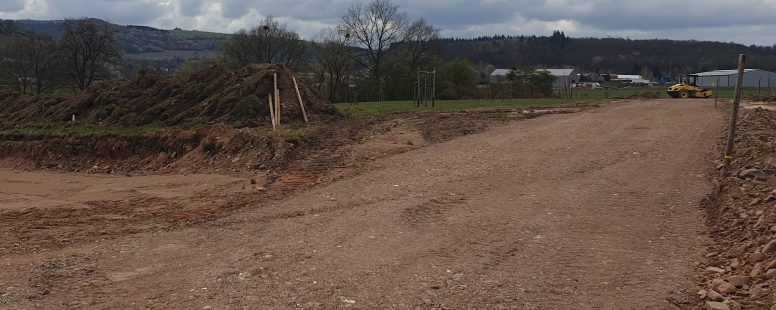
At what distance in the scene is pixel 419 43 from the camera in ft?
210

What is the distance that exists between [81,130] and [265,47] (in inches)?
1665

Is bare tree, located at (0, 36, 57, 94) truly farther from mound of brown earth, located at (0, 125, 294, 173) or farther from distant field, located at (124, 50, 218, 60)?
distant field, located at (124, 50, 218, 60)

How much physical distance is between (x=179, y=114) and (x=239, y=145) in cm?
712

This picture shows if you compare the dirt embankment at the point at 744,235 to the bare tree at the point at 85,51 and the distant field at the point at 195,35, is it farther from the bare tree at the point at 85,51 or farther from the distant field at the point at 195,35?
the distant field at the point at 195,35

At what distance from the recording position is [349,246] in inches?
273

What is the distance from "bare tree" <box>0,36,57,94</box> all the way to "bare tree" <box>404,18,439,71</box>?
101ft

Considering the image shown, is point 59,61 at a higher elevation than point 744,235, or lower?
higher

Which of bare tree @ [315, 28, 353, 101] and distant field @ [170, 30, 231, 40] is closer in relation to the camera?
bare tree @ [315, 28, 353, 101]

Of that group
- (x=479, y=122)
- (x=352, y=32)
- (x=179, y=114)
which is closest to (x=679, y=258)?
(x=479, y=122)

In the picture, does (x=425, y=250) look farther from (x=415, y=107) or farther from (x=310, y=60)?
(x=310, y=60)

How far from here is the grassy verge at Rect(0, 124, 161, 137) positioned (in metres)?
19.7

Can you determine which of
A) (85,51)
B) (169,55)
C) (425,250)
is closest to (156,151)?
(425,250)

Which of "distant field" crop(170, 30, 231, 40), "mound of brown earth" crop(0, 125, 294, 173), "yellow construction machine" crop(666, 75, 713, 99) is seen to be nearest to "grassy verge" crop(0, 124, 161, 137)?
"mound of brown earth" crop(0, 125, 294, 173)

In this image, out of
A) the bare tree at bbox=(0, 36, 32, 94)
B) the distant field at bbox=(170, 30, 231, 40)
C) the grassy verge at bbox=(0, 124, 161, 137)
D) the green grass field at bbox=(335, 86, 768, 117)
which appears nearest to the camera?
the grassy verge at bbox=(0, 124, 161, 137)
